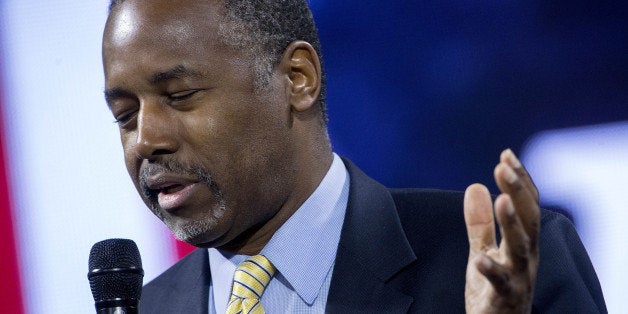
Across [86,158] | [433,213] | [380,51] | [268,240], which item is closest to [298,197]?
[268,240]

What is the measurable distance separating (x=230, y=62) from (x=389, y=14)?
0.70 metres

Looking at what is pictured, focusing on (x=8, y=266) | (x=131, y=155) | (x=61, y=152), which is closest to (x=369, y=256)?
(x=131, y=155)

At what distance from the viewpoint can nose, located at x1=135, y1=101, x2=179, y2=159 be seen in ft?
5.69

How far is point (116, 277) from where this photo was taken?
1.48m

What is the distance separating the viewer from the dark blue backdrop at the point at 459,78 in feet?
7.23

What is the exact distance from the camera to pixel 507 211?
128 centimetres

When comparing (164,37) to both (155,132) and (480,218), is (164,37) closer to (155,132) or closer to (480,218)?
(155,132)

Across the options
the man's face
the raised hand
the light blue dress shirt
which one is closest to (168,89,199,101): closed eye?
the man's face

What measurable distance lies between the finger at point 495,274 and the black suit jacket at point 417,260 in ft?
1.18

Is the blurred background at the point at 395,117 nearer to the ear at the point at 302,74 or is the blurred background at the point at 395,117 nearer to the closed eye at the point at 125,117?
the ear at the point at 302,74

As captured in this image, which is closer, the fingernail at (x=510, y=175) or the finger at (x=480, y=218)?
the fingernail at (x=510, y=175)

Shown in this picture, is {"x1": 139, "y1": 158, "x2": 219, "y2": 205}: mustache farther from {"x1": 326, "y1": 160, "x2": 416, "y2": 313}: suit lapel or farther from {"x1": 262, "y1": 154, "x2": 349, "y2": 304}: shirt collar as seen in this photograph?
{"x1": 326, "y1": 160, "x2": 416, "y2": 313}: suit lapel

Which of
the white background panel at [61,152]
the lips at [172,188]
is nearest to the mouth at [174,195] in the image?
the lips at [172,188]

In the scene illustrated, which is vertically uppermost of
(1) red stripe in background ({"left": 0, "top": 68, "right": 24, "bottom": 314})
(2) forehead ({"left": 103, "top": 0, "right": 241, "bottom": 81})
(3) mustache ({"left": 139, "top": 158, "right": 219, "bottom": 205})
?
(2) forehead ({"left": 103, "top": 0, "right": 241, "bottom": 81})
